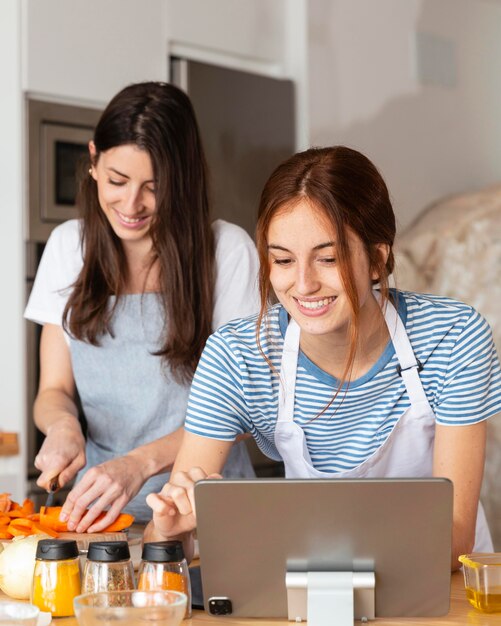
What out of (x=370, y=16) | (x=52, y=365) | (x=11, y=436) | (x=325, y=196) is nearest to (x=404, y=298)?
(x=325, y=196)

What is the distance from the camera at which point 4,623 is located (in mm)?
1163

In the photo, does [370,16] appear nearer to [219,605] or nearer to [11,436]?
[11,436]

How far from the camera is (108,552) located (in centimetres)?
129

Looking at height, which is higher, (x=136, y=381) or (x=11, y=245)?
(x=11, y=245)

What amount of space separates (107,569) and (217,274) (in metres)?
0.98

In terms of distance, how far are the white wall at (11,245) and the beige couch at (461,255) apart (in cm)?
145

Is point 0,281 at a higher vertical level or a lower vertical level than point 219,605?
higher

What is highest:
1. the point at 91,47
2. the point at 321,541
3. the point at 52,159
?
the point at 91,47

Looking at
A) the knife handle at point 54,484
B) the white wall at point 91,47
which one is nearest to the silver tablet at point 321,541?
the knife handle at point 54,484

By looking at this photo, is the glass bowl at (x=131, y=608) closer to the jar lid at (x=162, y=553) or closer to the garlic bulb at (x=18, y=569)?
the jar lid at (x=162, y=553)

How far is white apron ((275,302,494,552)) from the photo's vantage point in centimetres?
175

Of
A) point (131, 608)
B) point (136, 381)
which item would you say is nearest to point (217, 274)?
point (136, 381)

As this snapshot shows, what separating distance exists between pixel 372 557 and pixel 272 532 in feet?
0.42

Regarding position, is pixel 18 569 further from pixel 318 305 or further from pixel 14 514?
pixel 318 305
